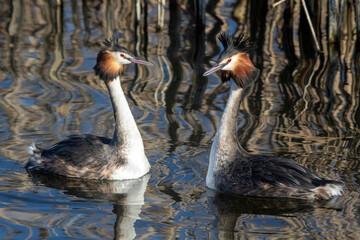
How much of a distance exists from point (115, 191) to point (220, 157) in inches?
44.9

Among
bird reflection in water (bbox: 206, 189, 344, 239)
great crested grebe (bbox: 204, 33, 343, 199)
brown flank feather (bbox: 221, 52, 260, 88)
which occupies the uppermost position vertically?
brown flank feather (bbox: 221, 52, 260, 88)

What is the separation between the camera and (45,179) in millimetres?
8188

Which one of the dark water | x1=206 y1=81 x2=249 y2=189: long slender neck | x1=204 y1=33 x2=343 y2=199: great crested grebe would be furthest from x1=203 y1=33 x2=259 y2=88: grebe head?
the dark water

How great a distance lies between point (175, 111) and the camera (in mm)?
10172

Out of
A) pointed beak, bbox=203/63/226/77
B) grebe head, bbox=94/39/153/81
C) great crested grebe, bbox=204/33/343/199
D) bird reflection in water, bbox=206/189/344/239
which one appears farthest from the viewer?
grebe head, bbox=94/39/153/81

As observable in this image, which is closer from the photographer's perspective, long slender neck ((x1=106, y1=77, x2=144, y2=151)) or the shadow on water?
the shadow on water

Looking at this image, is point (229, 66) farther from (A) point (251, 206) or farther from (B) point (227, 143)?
(A) point (251, 206)

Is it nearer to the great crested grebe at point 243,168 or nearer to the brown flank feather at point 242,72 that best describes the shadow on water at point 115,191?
the great crested grebe at point 243,168

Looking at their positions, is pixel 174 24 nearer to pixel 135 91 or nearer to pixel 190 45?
pixel 190 45

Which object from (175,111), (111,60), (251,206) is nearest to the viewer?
(251,206)

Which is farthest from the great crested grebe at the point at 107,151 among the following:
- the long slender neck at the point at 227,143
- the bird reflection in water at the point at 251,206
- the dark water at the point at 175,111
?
the bird reflection in water at the point at 251,206

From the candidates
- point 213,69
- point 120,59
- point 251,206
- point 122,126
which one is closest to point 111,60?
point 120,59

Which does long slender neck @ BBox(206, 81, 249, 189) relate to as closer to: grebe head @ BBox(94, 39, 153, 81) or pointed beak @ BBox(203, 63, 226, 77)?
pointed beak @ BBox(203, 63, 226, 77)

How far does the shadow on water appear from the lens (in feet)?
23.3
